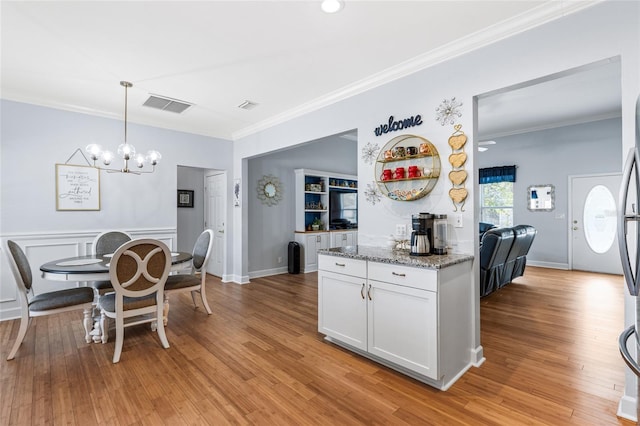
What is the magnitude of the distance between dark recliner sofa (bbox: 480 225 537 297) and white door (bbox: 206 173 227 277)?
4.44 meters

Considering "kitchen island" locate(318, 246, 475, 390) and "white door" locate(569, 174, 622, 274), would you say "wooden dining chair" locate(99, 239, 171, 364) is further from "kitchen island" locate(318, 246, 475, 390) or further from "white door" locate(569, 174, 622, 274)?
"white door" locate(569, 174, 622, 274)

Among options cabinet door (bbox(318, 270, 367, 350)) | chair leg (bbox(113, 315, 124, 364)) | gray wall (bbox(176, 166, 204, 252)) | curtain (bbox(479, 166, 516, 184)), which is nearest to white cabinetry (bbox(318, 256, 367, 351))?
cabinet door (bbox(318, 270, 367, 350))

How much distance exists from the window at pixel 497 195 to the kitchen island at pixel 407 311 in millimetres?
5567

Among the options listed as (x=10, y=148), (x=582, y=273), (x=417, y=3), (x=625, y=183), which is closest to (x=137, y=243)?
(x=10, y=148)

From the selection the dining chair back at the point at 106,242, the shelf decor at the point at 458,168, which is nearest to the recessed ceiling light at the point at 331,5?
the shelf decor at the point at 458,168

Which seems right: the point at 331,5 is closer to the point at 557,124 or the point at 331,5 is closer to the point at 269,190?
the point at 269,190

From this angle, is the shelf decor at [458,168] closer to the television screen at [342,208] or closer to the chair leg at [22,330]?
the chair leg at [22,330]

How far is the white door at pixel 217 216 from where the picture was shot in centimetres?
595

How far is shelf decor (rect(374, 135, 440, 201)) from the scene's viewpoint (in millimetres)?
2807

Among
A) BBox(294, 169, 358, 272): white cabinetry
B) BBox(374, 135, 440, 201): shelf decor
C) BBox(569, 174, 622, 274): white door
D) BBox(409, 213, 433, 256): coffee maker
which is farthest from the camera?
BBox(294, 169, 358, 272): white cabinetry

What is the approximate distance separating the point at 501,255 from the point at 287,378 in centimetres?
357

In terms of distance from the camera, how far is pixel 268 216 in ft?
20.3

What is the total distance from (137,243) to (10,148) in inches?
107

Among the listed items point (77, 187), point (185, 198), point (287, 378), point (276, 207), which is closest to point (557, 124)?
point (276, 207)
